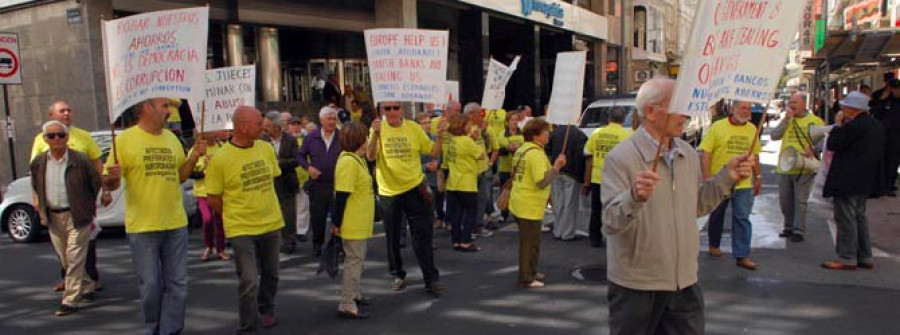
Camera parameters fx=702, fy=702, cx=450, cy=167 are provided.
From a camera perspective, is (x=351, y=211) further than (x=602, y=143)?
No

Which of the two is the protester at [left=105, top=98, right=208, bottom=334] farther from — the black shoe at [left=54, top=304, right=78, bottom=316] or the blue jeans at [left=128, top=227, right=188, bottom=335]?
the black shoe at [left=54, top=304, right=78, bottom=316]

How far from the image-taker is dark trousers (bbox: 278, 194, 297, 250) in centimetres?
819

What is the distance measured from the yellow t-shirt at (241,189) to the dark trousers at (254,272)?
82 millimetres

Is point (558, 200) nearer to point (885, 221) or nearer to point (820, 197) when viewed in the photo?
point (820, 197)

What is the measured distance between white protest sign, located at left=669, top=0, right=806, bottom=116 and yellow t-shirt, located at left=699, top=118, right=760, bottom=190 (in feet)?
12.6

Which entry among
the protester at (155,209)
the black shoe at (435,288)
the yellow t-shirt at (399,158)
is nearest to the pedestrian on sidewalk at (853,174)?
the black shoe at (435,288)

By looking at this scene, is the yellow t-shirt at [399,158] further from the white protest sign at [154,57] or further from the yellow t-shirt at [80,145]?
the yellow t-shirt at [80,145]

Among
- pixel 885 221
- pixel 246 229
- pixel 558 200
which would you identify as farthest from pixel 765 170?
pixel 246 229

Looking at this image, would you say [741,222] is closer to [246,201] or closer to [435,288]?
[435,288]

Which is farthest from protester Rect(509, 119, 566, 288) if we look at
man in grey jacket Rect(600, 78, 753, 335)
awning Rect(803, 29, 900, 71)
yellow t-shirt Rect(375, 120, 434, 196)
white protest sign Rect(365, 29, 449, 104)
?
awning Rect(803, 29, 900, 71)

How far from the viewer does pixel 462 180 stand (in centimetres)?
818

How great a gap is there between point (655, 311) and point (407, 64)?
4524 millimetres

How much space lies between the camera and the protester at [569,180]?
8852 millimetres

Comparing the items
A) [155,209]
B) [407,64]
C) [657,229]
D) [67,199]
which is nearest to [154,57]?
[155,209]
